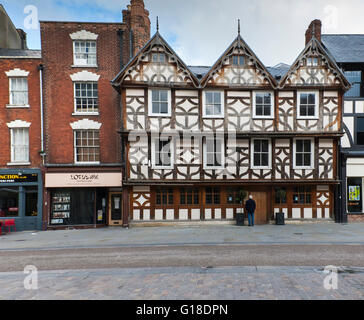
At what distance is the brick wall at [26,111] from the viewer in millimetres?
14914

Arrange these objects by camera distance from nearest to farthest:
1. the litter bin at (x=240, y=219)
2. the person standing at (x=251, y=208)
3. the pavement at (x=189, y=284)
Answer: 1. the pavement at (x=189, y=284)
2. the person standing at (x=251, y=208)
3. the litter bin at (x=240, y=219)

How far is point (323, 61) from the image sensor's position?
1502 cm

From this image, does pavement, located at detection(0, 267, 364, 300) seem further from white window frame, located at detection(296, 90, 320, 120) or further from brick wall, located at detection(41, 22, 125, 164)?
white window frame, located at detection(296, 90, 320, 120)

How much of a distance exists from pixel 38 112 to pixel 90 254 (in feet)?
36.0

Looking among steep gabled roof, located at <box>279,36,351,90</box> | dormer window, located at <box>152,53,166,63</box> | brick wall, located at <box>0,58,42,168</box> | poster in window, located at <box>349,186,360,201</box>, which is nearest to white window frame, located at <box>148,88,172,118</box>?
dormer window, located at <box>152,53,166,63</box>

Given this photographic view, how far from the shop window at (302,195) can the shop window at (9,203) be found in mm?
18740

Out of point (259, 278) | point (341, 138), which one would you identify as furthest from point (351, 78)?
point (259, 278)

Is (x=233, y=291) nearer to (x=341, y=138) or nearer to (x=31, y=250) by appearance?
(x=31, y=250)

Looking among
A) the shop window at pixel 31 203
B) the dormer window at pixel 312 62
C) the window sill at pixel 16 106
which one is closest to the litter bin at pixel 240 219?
the dormer window at pixel 312 62

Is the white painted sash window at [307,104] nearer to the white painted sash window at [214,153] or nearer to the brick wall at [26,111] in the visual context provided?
the white painted sash window at [214,153]

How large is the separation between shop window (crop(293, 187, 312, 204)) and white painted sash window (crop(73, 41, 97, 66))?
16333 millimetres

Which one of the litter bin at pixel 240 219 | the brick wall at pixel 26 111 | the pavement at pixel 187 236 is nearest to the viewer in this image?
the pavement at pixel 187 236

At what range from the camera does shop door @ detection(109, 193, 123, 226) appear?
15422 millimetres

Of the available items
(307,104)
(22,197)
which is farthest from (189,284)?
(307,104)
